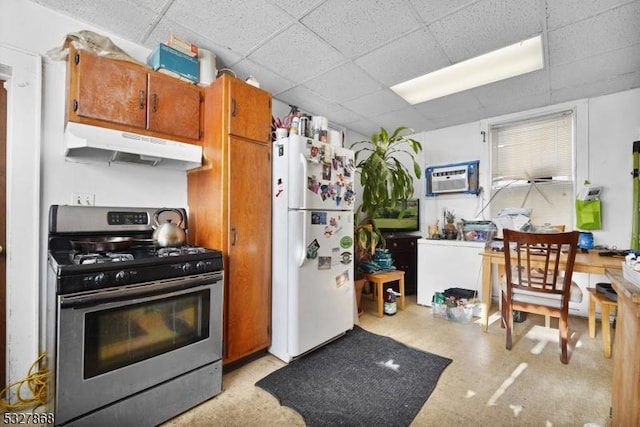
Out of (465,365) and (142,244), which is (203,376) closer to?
(142,244)

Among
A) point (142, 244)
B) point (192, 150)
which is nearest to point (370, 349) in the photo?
point (142, 244)

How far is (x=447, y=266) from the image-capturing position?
10.8 feet

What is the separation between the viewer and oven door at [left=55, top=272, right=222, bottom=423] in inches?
48.6

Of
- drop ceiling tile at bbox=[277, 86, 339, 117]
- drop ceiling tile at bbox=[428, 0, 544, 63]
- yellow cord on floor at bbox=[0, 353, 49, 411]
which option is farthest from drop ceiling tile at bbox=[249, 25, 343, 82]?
yellow cord on floor at bbox=[0, 353, 49, 411]

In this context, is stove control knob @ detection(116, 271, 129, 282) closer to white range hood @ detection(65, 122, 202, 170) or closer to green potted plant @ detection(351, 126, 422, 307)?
white range hood @ detection(65, 122, 202, 170)

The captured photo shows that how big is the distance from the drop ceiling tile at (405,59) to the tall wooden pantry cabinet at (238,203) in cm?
100

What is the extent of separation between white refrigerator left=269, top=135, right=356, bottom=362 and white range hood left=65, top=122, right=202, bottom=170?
672mm

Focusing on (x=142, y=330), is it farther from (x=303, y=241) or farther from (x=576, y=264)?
(x=576, y=264)

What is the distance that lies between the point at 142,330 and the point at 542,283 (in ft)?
9.53

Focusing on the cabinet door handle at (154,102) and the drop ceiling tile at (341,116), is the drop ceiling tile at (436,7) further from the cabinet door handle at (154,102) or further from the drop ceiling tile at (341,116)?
the cabinet door handle at (154,102)

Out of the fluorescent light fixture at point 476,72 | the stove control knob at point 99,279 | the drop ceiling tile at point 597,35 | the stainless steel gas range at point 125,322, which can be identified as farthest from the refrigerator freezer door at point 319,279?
the drop ceiling tile at point 597,35

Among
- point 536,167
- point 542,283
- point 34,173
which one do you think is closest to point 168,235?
point 34,173

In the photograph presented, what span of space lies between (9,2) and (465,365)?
383 centimetres

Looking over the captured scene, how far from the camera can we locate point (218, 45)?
85.7 inches
